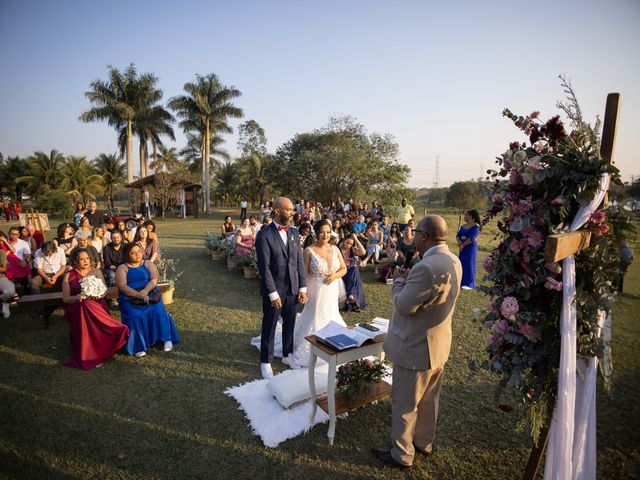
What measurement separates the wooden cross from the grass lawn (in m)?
0.49

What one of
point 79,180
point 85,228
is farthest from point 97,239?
point 79,180

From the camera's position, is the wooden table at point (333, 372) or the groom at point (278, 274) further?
the groom at point (278, 274)

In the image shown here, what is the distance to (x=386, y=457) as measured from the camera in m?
3.36

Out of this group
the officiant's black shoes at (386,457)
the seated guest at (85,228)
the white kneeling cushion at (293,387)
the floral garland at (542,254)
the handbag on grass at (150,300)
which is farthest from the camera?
the seated guest at (85,228)

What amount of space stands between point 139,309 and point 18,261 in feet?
15.4

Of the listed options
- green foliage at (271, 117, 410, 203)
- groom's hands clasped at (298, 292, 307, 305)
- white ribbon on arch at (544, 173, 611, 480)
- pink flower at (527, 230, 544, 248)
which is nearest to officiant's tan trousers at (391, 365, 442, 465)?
white ribbon on arch at (544, 173, 611, 480)

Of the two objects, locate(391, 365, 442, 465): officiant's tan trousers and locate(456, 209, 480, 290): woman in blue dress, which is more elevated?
locate(456, 209, 480, 290): woman in blue dress

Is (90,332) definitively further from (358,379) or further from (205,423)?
(358,379)

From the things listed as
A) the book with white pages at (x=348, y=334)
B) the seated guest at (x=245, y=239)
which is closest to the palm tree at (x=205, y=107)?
the seated guest at (x=245, y=239)

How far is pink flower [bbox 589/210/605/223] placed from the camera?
7.82ft

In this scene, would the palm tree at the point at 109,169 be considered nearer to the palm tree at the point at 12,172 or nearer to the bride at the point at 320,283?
the palm tree at the point at 12,172

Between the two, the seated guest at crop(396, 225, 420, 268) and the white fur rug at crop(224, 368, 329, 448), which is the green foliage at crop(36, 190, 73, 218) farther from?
the white fur rug at crop(224, 368, 329, 448)

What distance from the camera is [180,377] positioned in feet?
16.1

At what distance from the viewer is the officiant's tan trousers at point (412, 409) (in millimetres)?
3107
